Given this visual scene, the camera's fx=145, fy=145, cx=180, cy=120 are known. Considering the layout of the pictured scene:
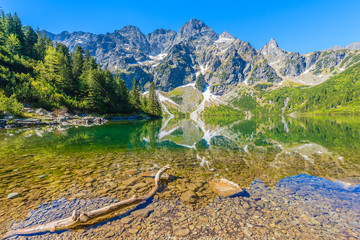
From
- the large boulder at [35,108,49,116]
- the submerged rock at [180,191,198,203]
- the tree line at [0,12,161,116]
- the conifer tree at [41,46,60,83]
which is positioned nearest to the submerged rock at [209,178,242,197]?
the submerged rock at [180,191,198,203]

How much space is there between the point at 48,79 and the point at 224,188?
7534cm

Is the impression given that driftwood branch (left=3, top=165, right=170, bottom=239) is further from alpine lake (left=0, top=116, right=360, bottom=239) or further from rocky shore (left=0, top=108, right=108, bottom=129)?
rocky shore (left=0, top=108, right=108, bottom=129)

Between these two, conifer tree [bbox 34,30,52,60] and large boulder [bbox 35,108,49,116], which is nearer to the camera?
large boulder [bbox 35,108,49,116]

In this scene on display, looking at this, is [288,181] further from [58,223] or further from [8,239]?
[8,239]

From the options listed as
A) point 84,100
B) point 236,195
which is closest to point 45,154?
point 236,195

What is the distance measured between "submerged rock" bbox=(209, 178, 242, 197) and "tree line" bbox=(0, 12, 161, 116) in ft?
169

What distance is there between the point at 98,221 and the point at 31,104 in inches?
2401

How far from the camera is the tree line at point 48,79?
149ft

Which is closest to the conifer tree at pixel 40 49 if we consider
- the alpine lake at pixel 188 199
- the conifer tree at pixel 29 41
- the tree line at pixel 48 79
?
the tree line at pixel 48 79

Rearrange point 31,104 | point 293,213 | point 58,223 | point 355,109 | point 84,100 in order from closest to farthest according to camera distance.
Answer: point 58,223
point 293,213
point 31,104
point 84,100
point 355,109

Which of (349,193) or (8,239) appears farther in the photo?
(349,193)

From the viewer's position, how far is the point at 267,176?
9.69m

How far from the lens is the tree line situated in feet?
149

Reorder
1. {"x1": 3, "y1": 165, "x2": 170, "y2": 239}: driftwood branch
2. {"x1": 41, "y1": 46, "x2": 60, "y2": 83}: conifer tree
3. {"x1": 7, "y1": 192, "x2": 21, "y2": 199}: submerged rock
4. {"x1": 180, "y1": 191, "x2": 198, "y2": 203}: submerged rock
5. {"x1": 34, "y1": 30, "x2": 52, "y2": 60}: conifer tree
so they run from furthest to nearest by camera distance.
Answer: {"x1": 34, "y1": 30, "x2": 52, "y2": 60}: conifer tree
{"x1": 41, "y1": 46, "x2": 60, "y2": 83}: conifer tree
{"x1": 180, "y1": 191, "x2": 198, "y2": 203}: submerged rock
{"x1": 7, "y1": 192, "x2": 21, "y2": 199}: submerged rock
{"x1": 3, "y1": 165, "x2": 170, "y2": 239}: driftwood branch
